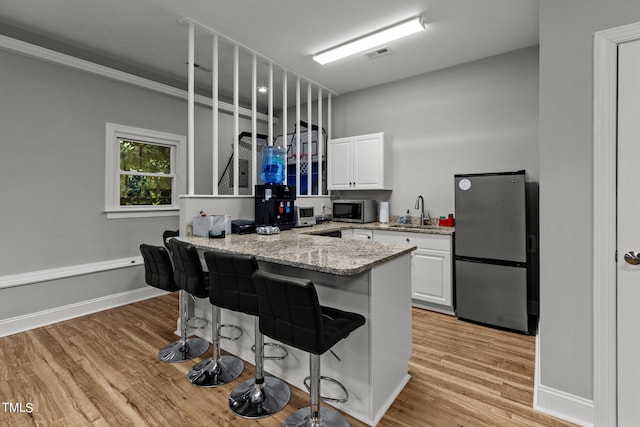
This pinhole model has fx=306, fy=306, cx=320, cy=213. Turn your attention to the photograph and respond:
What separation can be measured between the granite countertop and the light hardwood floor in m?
0.94

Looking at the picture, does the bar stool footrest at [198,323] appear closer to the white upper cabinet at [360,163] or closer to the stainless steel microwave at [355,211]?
the stainless steel microwave at [355,211]

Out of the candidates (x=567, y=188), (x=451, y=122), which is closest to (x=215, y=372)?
(x=567, y=188)

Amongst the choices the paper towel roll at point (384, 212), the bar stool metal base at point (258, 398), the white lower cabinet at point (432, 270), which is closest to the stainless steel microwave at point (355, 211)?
the paper towel roll at point (384, 212)

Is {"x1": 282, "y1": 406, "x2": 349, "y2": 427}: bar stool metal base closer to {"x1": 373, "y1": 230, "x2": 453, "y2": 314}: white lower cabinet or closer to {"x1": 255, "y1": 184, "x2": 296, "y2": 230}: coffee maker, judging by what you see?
{"x1": 255, "y1": 184, "x2": 296, "y2": 230}: coffee maker

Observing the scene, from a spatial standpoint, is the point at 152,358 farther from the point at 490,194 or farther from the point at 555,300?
the point at 490,194

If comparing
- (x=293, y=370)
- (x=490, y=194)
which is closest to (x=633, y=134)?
(x=490, y=194)

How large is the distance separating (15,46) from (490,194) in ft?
15.7

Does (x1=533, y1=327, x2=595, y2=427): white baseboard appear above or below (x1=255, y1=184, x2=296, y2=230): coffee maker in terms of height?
below

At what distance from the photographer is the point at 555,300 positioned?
6.08ft

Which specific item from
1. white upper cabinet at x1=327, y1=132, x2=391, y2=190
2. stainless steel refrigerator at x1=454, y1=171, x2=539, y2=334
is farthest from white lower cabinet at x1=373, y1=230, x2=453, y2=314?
white upper cabinet at x1=327, y1=132, x2=391, y2=190

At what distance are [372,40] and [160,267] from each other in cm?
296

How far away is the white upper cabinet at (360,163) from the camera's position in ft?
13.9

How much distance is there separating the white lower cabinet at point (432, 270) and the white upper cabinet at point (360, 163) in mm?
985

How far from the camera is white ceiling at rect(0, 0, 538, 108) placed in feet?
8.80
